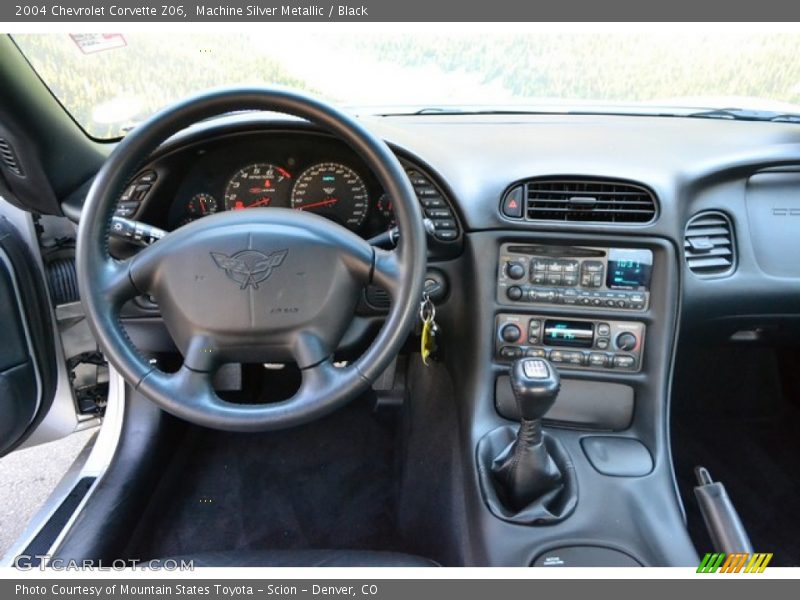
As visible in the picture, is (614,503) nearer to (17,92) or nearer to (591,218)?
(591,218)

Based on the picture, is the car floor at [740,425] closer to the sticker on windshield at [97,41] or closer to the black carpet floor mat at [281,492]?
the black carpet floor mat at [281,492]

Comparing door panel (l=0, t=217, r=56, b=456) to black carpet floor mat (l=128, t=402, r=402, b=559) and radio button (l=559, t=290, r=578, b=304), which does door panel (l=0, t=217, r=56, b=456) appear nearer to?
black carpet floor mat (l=128, t=402, r=402, b=559)

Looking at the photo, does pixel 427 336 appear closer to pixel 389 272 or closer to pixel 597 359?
pixel 389 272

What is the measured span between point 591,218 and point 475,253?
12.8 inches

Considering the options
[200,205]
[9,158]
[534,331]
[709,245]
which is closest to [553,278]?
[534,331]

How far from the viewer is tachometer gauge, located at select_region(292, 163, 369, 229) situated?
1.70 metres

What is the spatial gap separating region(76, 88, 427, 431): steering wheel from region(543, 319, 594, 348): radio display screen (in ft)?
2.06

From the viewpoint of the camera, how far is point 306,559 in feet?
4.36

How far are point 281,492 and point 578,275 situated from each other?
128 centimetres

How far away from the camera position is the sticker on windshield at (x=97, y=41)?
58.2 inches

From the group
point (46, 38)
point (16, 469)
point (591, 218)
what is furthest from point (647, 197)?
point (16, 469)

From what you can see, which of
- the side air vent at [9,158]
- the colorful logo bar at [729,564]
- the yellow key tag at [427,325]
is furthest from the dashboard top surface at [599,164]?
the colorful logo bar at [729,564]

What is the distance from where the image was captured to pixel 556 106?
6.60ft

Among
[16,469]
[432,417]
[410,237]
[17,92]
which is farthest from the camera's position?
[16,469]
